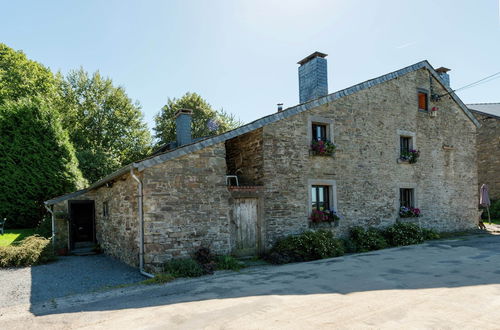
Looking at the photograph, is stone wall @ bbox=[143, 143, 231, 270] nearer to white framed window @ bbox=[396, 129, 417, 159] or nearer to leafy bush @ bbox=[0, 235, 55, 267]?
leafy bush @ bbox=[0, 235, 55, 267]

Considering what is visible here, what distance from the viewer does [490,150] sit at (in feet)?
65.9

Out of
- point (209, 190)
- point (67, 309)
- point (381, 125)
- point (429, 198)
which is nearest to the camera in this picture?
point (67, 309)

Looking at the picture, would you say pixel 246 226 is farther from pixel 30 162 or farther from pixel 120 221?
pixel 30 162

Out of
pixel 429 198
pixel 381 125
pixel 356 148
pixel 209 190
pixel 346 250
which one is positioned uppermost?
pixel 381 125

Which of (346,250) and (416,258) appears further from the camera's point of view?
(346,250)

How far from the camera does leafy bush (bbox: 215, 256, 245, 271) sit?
8531 mm

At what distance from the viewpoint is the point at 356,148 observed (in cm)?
1216

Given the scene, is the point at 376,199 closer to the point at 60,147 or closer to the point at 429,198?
the point at 429,198

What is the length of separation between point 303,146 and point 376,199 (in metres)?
3.92

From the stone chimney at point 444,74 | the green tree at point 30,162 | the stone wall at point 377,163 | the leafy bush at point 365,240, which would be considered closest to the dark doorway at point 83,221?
the green tree at point 30,162

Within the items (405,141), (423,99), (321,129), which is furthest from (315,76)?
(423,99)

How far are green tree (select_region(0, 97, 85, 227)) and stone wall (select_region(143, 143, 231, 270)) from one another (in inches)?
410

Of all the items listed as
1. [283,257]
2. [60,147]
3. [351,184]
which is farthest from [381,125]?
[60,147]

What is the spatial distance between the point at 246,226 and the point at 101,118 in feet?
73.5
